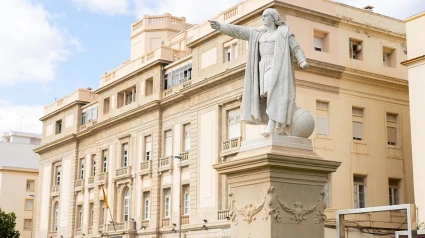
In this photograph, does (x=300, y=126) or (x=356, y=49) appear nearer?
(x=300, y=126)

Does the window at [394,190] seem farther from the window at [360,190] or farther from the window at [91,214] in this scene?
the window at [91,214]

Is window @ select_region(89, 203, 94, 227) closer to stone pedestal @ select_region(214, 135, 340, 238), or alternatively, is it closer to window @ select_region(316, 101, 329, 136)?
window @ select_region(316, 101, 329, 136)

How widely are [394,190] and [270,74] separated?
26.3 m

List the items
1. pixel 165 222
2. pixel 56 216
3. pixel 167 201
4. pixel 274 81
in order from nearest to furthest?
pixel 274 81
pixel 165 222
pixel 167 201
pixel 56 216

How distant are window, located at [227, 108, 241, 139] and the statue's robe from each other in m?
23.8

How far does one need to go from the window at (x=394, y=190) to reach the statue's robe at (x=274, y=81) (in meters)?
25.8

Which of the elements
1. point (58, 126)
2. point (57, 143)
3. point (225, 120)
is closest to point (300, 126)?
point (225, 120)

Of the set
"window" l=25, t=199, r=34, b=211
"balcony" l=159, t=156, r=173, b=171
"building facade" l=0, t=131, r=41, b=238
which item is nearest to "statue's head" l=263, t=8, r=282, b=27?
"balcony" l=159, t=156, r=173, b=171

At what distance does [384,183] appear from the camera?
33500mm

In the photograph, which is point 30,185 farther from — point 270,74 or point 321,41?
point 270,74

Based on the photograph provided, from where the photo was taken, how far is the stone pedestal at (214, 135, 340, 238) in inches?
345

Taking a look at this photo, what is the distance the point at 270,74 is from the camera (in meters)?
9.35

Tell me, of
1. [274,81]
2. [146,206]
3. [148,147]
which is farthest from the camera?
[148,147]

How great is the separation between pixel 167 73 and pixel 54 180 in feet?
57.1
